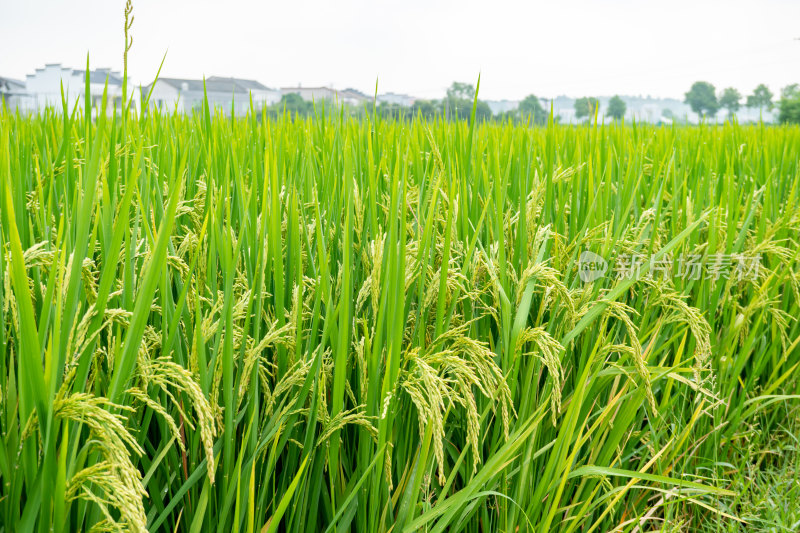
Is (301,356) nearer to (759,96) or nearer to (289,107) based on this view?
(289,107)

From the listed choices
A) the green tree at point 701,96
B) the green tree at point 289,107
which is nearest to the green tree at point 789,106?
the green tree at point 701,96

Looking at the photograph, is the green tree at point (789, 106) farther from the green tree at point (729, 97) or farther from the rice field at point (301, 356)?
the rice field at point (301, 356)

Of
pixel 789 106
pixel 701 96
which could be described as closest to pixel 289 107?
pixel 789 106

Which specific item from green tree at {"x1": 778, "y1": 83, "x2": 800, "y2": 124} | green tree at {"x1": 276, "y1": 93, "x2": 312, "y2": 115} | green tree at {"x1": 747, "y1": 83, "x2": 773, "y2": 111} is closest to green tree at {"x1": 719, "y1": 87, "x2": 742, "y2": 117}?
green tree at {"x1": 747, "y1": 83, "x2": 773, "y2": 111}

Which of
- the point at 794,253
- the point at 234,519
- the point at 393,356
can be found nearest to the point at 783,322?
the point at 794,253

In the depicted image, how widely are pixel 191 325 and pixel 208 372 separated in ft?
0.43

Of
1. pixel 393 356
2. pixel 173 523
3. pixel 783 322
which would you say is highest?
pixel 393 356

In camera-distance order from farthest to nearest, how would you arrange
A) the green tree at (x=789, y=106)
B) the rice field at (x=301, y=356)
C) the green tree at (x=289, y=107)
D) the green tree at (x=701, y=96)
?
the green tree at (x=701, y=96)
the green tree at (x=789, y=106)
the green tree at (x=289, y=107)
the rice field at (x=301, y=356)

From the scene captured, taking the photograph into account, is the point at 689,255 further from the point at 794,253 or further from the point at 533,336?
the point at 533,336

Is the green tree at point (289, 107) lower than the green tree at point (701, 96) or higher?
lower

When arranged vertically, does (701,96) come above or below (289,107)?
above

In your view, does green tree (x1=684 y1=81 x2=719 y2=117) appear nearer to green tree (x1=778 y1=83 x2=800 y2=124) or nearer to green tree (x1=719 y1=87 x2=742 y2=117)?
green tree (x1=719 y1=87 x2=742 y2=117)

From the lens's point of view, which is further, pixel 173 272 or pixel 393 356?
pixel 173 272

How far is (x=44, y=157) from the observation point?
1900 millimetres
